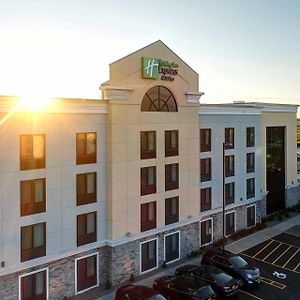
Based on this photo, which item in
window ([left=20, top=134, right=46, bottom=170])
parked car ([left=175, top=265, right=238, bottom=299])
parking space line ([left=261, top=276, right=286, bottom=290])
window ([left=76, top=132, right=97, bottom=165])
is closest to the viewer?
window ([left=20, top=134, right=46, bottom=170])

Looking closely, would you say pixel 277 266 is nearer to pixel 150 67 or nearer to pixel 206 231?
pixel 206 231

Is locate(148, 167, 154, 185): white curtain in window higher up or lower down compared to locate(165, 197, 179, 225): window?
higher up

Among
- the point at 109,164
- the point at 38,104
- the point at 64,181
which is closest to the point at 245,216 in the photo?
the point at 109,164

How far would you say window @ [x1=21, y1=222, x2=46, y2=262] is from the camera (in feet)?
72.3

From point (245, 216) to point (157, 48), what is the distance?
64.8 ft

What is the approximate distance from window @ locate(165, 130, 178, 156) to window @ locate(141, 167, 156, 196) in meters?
2.03

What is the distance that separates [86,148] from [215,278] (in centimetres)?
1185

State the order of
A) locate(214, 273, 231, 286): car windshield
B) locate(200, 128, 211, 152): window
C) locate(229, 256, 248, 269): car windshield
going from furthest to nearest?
locate(200, 128, 211, 152): window → locate(229, 256, 248, 269): car windshield → locate(214, 273, 231, 286): car windshield

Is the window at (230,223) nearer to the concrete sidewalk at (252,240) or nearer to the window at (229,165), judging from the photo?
the concrete sidewalk at (252,240)

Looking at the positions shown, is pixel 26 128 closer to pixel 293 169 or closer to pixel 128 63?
pixel 128 63

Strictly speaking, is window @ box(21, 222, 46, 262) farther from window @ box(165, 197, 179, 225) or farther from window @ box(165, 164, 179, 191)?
window @ box(165, 164, 179, 191)

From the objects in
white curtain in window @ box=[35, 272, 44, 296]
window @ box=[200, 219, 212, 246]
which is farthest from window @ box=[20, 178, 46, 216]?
window @ box=[200, 219, 212, 246]

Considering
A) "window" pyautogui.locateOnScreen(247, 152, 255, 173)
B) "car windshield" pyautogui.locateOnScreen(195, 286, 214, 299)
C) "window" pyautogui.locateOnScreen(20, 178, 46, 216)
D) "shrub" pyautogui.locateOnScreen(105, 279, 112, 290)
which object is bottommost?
"shrub" pyautogui.locateOnScreen(105, 279, 112, 290)

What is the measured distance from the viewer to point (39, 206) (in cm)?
2258
